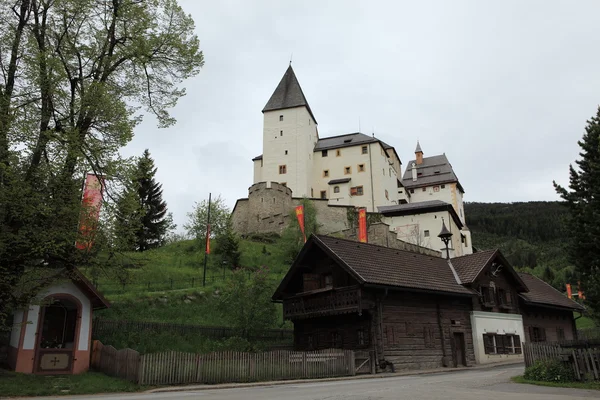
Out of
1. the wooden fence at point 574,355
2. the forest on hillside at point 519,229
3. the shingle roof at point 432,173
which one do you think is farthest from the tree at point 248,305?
the forest on hillside at point 519,229

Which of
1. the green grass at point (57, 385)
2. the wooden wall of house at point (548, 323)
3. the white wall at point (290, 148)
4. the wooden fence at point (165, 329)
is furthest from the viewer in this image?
the white wall at point (290, 148)

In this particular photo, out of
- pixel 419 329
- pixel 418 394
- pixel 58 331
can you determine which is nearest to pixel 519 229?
pixel 419 329

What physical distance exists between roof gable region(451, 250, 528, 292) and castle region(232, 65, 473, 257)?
1950 centimetres

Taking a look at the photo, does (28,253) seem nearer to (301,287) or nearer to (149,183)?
(301,287)

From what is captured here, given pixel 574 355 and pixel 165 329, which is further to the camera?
pixel 165 329

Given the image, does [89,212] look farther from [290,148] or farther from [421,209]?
[290,148]

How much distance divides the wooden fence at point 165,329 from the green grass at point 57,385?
4.03 metres

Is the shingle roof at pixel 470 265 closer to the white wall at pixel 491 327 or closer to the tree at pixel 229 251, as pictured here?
the white wall at pixel 491 327

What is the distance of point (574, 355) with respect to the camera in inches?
607

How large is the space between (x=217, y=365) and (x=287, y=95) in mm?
57941

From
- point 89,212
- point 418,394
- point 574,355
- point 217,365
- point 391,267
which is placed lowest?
point 418,394

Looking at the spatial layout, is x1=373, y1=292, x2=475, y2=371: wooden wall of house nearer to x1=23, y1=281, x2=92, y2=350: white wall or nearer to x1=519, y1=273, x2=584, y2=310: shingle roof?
x1=519, y1=273, x2=584, y2=310: shingle roof

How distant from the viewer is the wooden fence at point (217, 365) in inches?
636

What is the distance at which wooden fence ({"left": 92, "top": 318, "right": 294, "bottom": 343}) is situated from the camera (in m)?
21.5
